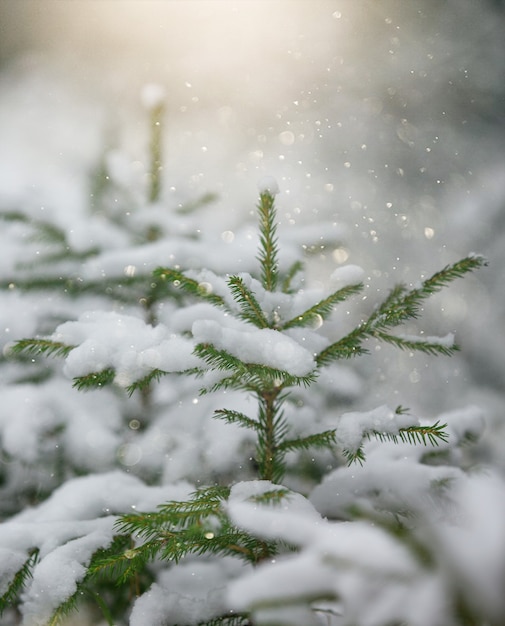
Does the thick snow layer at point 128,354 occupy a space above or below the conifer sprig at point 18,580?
above

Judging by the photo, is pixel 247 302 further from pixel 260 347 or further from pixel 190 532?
pixel 190 532

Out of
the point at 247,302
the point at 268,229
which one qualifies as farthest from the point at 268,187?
the point at 247,302

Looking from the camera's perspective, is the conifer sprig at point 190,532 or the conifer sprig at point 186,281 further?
the conifer sprig at point 186,281

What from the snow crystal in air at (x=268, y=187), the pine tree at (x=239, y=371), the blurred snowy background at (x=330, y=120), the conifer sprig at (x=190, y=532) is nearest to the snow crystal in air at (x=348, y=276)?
the pine tree at (x=239, y=371)

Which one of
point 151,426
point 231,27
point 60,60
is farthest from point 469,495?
point 60,60

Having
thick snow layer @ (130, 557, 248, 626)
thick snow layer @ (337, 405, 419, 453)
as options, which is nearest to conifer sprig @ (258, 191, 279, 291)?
thick snow layer @ (337, 405, 419, 453)

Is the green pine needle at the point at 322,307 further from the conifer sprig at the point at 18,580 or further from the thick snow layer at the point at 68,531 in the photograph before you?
the conifer sprig at the point at 18,580
